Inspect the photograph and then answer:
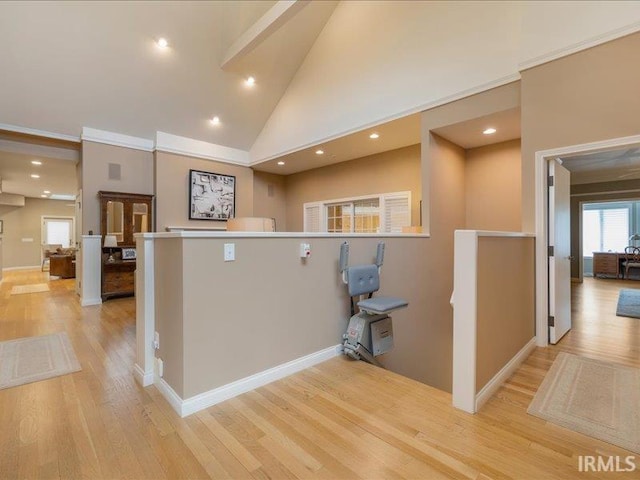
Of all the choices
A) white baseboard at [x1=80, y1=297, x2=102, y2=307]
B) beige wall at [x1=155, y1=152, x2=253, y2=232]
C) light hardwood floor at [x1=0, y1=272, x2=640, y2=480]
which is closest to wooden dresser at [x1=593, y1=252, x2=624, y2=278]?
light hardwood floor at [x1=0, y1=272, x2=640, y2=480]

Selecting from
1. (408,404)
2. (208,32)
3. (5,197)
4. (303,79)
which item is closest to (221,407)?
(408,404)

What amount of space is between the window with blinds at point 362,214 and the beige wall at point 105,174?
347 cm

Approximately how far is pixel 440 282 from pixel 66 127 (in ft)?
21.4

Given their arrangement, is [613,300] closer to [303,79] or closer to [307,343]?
[307,343]

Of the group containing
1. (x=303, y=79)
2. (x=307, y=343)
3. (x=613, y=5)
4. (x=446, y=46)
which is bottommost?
(x=307, y=343)

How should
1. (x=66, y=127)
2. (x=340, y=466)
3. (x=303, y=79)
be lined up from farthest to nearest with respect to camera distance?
(x=303, y=79) → (x=66, y=127) → (x=340, y=466)

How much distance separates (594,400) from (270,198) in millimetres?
6862

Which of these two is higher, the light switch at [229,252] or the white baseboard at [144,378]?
the light switch at [229,252]

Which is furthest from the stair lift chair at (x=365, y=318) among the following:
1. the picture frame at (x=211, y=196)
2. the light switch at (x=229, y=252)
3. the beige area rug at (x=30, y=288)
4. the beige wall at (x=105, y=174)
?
the beige area rug at (x=30, y=288)

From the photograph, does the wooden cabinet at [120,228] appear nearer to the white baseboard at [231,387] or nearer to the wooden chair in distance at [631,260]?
the white baseboard at [231,387]

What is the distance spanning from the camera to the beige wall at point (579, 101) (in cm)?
265

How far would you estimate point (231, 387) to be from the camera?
2160 millimetres

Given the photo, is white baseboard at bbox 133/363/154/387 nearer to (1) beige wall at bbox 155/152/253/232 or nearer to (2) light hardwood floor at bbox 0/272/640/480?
(2) light hardwood floor at bbox 0/272/640/480

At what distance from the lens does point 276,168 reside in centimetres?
738
